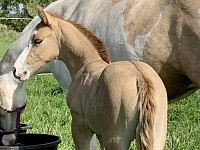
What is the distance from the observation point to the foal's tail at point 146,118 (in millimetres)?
3051

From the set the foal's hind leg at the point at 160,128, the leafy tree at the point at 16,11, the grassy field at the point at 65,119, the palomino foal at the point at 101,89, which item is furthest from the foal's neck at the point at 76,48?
the leafy tree at the point at 16,11

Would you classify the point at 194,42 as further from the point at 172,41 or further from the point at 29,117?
the point at 29,117

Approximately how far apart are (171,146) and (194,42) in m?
1.28

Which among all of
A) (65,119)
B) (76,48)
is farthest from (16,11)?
(76,48)

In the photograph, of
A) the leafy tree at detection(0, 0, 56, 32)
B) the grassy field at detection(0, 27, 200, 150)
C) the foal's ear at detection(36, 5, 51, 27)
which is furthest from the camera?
the leafy tree at detection(0, 0, 56, 32)

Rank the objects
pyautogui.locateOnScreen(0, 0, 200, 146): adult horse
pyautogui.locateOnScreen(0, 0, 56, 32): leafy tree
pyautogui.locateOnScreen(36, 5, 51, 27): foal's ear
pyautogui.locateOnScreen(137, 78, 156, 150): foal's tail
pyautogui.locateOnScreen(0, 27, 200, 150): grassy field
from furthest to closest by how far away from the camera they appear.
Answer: pyautogui.locateOnScreen(0, 0, 56, 32): leafy tree, pyautogui.locateOnScreen(0, 27, 200, 150): grassy field, pyautogui.locateOnScreen(0, 0, 200, 146): adult horse, pyautogui.locateOnScreen(36, 5, 51, 27): foal's ear, pyautogui.locateOnScreen(137, 78, 156, 150): foal's tail

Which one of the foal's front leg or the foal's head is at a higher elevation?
the foal's head

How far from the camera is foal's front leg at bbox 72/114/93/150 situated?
3596mm

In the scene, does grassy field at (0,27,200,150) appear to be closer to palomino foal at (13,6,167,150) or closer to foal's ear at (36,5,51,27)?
palomino foal at (13,6,167,150)

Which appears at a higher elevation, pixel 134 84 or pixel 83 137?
pixel 134 84

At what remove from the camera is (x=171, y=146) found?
16.8ft

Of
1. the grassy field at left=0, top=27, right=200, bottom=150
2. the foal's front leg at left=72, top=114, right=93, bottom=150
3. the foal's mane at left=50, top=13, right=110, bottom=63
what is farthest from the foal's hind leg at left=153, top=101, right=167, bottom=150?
the grassy field at left=0, top=27, right=200, bottom=150

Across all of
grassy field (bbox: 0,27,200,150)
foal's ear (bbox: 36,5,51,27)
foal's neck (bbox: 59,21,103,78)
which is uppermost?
foal's ear (bbox: 36,5,51,27)

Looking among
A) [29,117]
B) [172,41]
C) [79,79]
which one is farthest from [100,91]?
[29,117]
